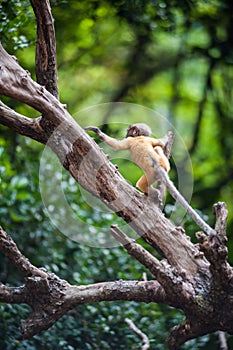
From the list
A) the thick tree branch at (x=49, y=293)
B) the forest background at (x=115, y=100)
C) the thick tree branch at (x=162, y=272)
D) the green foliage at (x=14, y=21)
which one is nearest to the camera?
the thick tree branch at (x=162, y=272)

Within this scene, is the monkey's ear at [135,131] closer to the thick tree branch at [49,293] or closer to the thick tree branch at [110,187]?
the thick tree branch at [110,187]

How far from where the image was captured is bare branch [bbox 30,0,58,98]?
6.47 feet

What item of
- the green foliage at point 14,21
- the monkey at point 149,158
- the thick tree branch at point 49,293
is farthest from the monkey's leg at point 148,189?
the green foliage at point 14,21

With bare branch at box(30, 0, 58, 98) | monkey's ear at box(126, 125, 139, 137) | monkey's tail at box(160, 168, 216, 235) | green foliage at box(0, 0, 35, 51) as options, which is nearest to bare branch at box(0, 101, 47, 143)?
bare branch at box(30, 0, 58, 98)

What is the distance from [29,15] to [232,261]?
2.04m

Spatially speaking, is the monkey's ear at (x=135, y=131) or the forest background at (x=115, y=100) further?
the forest background at (x=115, y=100)

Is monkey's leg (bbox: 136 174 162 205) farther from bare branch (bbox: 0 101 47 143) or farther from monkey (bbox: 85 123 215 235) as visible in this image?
bare branch (bbox: 0 101 47 143)

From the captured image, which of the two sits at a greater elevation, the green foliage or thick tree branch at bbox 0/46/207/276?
the green foliage

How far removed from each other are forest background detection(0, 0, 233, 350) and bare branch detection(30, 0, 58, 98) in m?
0.61

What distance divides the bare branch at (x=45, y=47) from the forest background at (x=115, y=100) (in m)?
0.61

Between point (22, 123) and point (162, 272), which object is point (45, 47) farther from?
point (162, 272)

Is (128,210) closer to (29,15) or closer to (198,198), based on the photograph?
(29,15)

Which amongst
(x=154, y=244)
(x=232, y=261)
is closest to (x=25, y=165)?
(x=232, y=261)

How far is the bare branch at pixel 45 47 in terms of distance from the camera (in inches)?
77.7
